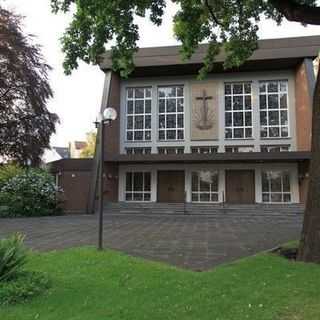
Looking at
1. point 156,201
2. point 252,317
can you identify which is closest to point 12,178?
point 156,201

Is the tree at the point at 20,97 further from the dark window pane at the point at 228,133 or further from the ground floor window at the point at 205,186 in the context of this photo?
the dark window pane at the point at 228,133

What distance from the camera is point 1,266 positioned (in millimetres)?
5762

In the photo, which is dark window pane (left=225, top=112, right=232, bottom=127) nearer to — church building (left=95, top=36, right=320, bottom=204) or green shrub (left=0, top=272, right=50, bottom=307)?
church building (left=95, top=36, right=320, bottom=204)

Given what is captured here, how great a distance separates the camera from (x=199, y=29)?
1122cm

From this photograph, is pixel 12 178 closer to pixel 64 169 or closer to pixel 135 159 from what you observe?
pixel 64 169

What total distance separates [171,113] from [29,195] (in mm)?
12373

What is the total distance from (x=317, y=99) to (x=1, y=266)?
6.41 meters

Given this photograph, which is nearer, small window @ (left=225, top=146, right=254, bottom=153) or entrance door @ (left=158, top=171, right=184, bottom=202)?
small window @ (left=225, top=146, right=254, bottom=153)

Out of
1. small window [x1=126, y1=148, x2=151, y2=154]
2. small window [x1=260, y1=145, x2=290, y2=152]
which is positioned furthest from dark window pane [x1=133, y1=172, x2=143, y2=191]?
small window [x1=260, y1=145, x2=290, y2=152]

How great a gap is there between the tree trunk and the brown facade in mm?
18026

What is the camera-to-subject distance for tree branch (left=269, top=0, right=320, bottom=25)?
26.7 ft

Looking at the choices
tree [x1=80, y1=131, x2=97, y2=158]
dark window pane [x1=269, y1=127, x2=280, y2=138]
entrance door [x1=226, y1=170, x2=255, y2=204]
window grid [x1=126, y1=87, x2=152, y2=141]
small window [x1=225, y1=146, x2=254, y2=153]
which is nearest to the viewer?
entrance door [x1=226, y1=170, x2=255, y2=204]

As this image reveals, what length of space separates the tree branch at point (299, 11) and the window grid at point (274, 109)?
20447mm

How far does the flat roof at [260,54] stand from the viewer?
2636 cm
